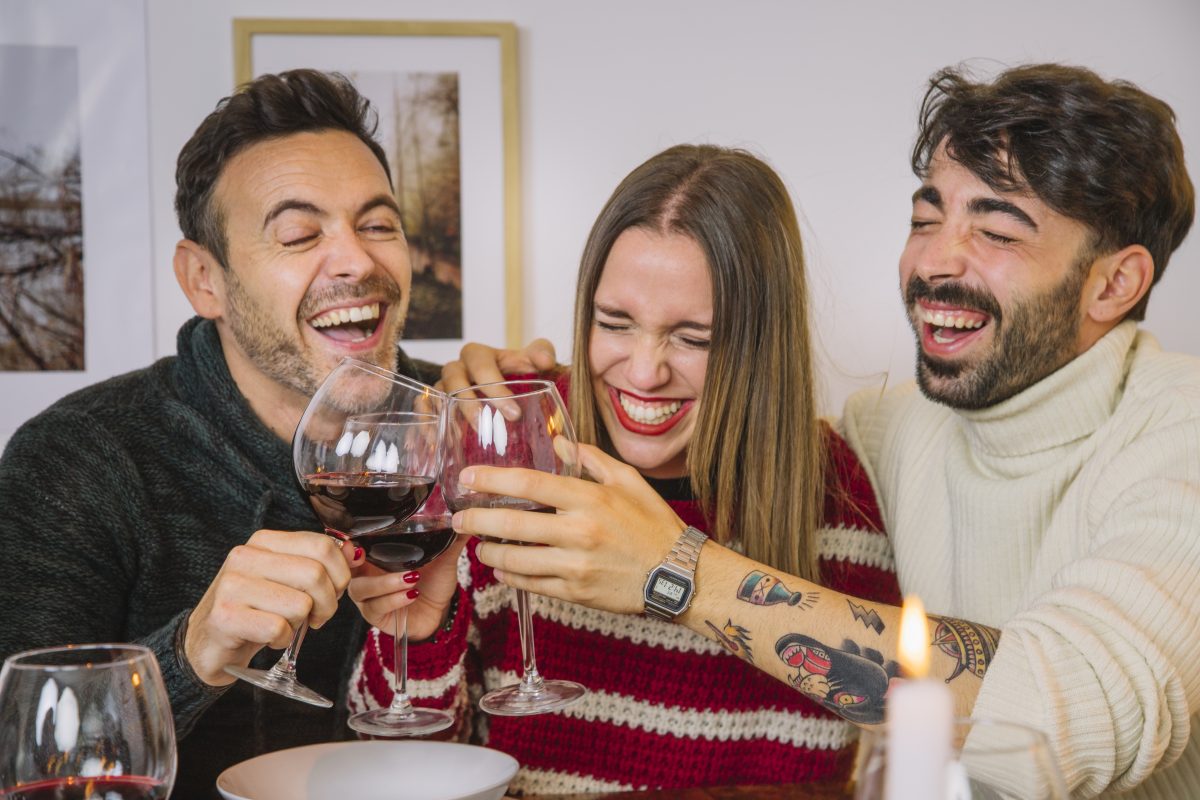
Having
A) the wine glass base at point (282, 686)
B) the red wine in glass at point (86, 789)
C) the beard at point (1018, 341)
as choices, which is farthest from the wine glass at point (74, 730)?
the beard at point (1018, 341)

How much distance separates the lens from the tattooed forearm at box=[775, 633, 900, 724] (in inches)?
58.7

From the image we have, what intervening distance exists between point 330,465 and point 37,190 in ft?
6.85

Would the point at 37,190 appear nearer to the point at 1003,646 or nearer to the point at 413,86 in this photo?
the point at 413,86

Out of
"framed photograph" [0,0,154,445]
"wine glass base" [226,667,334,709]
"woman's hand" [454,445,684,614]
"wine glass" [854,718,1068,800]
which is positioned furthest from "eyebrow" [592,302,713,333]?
"framed photograph" [0,0,154,445]

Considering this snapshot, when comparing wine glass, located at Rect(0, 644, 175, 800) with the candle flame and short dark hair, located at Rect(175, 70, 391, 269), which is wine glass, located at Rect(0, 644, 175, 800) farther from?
short dark hair, located at Rect(175, 70, 391, 269)

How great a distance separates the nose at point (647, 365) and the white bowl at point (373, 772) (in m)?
0.63

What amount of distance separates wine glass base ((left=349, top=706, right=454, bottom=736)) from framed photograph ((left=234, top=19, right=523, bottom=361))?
5.80 ft

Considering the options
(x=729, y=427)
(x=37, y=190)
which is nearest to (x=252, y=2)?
(x=37, y=190)

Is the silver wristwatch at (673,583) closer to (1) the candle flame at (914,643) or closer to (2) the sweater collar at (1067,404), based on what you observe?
(2) the sweater collar at (1067,404)

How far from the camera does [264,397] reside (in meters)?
2.06

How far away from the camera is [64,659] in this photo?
0.88 m

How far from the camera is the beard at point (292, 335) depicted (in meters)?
1.97

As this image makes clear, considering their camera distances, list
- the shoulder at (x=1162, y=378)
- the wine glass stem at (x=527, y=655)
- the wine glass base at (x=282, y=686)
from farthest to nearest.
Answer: the shoulder at (x=1162, y=378)
the wine glass stem at (x=527, y=655)
the wine glass base at (x=282, y=686)

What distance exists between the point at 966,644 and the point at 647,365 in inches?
23.7
